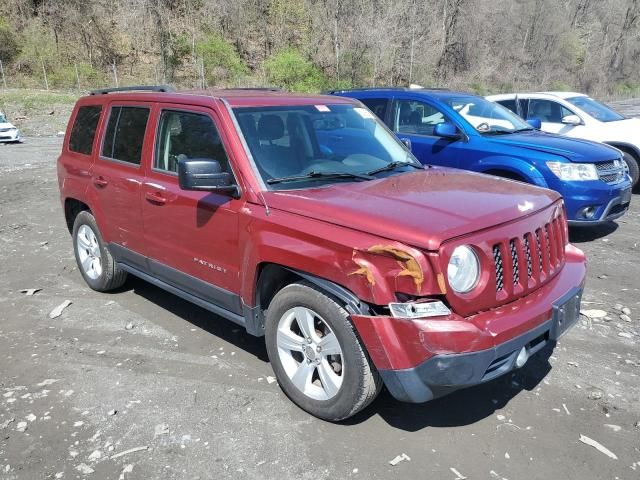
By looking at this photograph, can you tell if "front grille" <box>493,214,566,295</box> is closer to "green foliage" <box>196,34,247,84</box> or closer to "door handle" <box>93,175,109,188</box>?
"door handle" <box>93,175,109,188</box>

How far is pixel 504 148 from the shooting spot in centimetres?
655

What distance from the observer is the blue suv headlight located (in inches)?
246

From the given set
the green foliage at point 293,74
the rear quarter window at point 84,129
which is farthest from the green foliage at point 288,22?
the rear quarter window at point 84,129

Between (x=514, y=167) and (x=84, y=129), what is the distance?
4.79 m

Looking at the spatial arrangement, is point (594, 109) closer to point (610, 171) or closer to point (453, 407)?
point (610, 171)

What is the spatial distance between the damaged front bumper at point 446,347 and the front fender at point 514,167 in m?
3.89

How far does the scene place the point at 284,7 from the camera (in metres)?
44.1

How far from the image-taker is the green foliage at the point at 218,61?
38.3 m

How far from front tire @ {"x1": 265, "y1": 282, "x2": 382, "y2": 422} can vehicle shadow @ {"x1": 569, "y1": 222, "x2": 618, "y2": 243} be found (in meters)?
4.99

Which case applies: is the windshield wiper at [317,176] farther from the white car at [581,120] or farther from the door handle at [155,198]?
the white car at [581,120]

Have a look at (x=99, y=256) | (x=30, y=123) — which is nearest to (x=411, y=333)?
(x=99, y=256)

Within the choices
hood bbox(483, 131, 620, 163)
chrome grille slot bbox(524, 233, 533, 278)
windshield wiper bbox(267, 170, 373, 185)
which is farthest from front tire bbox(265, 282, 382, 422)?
hood bbox(483, 131, 620, 163)

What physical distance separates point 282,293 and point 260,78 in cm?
3902

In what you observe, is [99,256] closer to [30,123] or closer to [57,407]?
[57,407]
